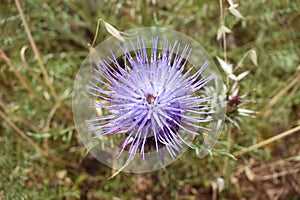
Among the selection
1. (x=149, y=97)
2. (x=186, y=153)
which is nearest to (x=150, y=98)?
(x=149, y=97)

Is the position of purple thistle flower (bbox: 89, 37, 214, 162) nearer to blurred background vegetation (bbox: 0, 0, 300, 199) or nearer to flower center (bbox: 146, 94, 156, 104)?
flower center (bbox: 146, 94, 156, 104)

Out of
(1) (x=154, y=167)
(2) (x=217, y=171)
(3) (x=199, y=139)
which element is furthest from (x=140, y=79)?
(2) (x=217, y=171)

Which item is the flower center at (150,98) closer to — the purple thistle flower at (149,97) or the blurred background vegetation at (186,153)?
the purple thistle flower at (149,97)

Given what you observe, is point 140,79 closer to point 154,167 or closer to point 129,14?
point 154,167

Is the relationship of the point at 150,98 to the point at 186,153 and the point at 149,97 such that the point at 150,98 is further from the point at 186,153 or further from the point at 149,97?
the point at 186,153

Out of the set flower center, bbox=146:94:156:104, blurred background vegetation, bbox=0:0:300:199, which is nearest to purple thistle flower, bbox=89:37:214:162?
flower center, bbox=146:94:156:104

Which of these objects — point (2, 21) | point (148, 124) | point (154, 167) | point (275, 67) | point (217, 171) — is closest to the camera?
point (148, 124)

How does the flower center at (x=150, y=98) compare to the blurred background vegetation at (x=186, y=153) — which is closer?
the flower center at (x=150, y=98)

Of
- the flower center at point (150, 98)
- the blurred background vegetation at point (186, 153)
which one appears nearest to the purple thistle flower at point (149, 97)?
the flower center at point (150, 98)
